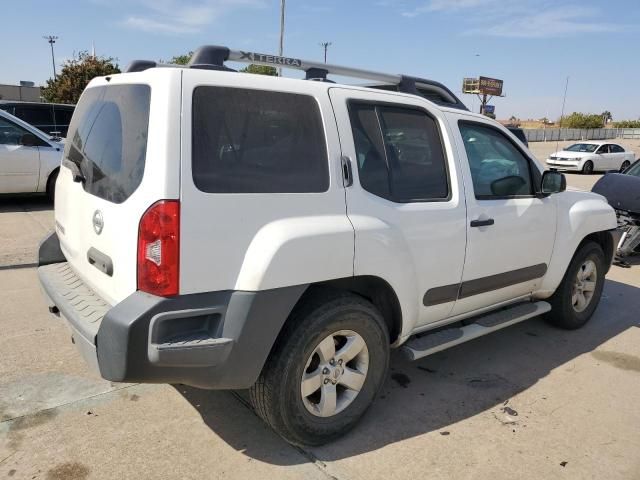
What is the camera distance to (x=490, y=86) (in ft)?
242

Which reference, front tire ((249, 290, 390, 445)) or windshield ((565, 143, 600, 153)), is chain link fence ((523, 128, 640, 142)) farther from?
front tire ((249, 290, 390, 445))

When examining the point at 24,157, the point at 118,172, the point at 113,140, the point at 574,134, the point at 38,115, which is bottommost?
the point at 24,157

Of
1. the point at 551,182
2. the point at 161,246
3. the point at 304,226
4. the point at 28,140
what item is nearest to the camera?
the point at 161,246

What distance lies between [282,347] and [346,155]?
1.04 m

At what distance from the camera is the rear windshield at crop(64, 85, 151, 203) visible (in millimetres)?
2436

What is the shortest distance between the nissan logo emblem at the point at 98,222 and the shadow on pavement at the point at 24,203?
742cm

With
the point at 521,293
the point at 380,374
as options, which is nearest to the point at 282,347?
the point at 380,374

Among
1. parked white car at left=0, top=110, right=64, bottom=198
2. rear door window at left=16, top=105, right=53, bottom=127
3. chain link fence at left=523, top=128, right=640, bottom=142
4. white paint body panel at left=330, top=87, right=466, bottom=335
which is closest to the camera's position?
white paint body panel at left=330, top=87, right=466, bottom=335

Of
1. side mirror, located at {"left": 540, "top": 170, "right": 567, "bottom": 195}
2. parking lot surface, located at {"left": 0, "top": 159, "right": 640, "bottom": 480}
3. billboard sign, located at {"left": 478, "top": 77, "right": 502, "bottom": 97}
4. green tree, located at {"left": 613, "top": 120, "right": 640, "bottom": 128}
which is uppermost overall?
billboard sign, located at {"left": 478, "top": 77, "right": 502, "bottom": 97}

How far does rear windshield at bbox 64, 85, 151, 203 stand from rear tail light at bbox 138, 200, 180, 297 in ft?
0.70

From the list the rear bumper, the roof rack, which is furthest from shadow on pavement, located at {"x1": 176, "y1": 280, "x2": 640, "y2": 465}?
the roof rack

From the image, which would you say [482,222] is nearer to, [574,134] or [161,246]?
[161,246]

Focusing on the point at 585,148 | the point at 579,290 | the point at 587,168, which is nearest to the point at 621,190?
the point at 579,290

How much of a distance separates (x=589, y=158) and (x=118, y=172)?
78.6 feet
